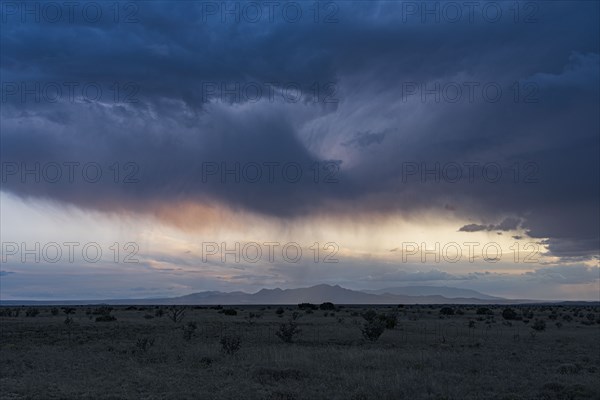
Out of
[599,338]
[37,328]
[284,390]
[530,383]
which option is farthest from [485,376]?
[37,328]

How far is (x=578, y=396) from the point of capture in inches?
721

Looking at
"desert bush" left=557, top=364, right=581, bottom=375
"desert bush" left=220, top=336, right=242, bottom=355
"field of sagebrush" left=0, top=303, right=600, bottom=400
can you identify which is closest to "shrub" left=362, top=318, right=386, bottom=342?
"field of sagebrush" left=0, top=303, right=600, bottom=400

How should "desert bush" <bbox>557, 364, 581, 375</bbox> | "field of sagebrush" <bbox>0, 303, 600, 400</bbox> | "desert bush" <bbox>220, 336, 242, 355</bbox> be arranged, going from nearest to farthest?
"field of sagebrush" <bbox>0, 303, 600, 400</bbox>, "desert bush" <bbox>557, 364, 581, 375</bbox>, "desert bush" <bbox>220, 336, 242, 355</bbox>

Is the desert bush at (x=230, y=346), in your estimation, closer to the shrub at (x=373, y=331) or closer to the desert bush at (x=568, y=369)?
the shrub at (x=373, y=331)

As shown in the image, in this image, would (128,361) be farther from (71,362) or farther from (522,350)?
(522,350)

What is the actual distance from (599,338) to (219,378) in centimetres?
3232

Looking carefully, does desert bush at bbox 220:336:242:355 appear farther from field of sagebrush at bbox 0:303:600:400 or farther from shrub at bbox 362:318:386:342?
shrub at bbox 362:318:386:342

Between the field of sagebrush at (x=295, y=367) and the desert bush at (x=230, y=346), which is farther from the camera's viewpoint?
the desert bush at (x=230, y=346)

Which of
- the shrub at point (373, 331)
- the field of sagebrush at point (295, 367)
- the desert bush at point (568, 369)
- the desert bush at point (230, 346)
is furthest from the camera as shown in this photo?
the shrub at point (373, 331)

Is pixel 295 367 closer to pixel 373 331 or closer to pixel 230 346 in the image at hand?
pixel 230 346

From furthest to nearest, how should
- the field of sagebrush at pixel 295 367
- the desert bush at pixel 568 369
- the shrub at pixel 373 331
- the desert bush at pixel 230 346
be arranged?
1. the shrub at pixel 373 331
2. the desert bush at pixel 230 346
3. the desert bush at pixel 568 369
4. the field of sagebrush at pixel 295 367

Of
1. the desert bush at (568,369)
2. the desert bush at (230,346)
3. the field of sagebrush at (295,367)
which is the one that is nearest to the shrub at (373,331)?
the field of sagebrush at (295,367)

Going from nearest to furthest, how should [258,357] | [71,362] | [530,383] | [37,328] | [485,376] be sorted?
[530,383] → [485,376] → [71,362] → [258,357] → [37,328]

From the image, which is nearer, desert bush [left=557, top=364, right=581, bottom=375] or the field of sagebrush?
the field of sagebrush
